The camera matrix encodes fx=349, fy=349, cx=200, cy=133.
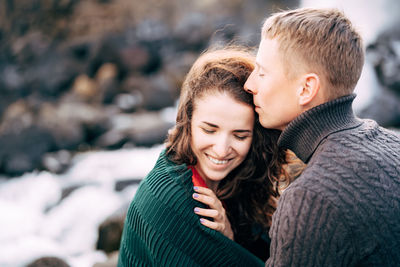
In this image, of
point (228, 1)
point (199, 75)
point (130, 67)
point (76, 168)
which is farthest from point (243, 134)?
point (228, 1)

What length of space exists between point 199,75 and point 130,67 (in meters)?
12.8

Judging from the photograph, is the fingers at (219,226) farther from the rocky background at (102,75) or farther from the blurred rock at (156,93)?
the blurred rock at (156,93)

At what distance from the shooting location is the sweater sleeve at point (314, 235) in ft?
4.37

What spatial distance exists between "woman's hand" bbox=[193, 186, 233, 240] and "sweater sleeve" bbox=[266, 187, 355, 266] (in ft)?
2.05

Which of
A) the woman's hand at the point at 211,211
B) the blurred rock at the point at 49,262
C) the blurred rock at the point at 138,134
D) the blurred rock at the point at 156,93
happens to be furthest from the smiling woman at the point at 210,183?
the blurred rock at the point at 156,93

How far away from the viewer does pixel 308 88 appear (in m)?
1.67

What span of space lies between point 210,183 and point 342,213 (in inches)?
48.0

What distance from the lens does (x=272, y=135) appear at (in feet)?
7.75

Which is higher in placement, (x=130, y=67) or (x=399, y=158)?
(x=399, y=158)

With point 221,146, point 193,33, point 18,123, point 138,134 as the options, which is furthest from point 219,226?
point 193,33

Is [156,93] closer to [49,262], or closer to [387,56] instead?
[387,56]

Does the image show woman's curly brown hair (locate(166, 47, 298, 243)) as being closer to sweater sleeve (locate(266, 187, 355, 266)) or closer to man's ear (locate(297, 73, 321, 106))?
man's ear (locate(297, 73, 321, 106))

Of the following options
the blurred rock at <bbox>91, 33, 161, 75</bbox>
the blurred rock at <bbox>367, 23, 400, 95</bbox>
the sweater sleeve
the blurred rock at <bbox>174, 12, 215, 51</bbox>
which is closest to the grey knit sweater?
the sweater sleeve

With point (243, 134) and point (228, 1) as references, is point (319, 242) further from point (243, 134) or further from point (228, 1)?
point (228, 1)
